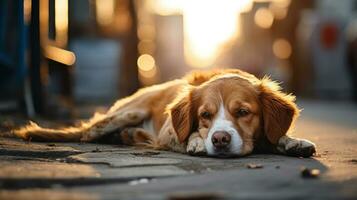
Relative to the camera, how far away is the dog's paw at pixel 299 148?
515 cm

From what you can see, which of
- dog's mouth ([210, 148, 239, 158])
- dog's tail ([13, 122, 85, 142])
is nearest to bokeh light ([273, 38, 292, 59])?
dog's tail ([13, 122, 85, 142])

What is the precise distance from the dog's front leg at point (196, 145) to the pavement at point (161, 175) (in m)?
0.12

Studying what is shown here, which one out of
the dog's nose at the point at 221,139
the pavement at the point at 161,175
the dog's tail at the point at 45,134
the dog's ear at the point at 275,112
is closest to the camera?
the pavement at the point at 161,175

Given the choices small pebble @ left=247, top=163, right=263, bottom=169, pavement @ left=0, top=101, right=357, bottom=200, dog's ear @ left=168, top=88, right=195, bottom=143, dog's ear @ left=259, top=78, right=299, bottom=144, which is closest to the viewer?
pavement @ left=0, top=101, right=357, bottom=200

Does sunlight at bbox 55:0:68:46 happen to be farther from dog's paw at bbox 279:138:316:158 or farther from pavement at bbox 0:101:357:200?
dog's paw at bbox 279:138:316:158

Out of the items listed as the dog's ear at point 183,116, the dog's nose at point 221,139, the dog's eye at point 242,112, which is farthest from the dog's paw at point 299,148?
the dog's ear at point 183,116

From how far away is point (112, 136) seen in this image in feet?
21.7

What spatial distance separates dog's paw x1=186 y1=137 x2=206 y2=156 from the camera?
16.9ft

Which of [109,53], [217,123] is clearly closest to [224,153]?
[217,123]

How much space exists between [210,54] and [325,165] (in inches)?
2302

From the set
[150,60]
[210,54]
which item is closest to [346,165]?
[150,60]

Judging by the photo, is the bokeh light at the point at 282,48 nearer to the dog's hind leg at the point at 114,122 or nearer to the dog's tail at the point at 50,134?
the dog's hind leg at the point at 114,122

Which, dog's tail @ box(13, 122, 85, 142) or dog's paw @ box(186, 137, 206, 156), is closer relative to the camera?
dog's paw @ box(186, 137, 206, 156)

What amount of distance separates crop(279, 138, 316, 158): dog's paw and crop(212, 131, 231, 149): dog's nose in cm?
53
